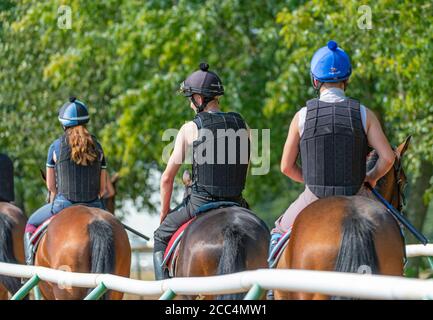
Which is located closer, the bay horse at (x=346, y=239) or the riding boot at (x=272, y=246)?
the bay horse at (x=346, y=239)

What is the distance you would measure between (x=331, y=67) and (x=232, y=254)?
1.38 meters

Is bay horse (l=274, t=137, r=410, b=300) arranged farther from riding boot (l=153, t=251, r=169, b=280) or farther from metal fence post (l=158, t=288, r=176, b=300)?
riding boot (l=153, t=251, r=169, b=280)

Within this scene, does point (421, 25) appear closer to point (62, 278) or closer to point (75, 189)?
point (75, 189)

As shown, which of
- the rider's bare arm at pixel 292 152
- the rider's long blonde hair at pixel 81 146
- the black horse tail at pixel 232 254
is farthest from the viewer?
the rider's long blonde hair at pixel 81 146

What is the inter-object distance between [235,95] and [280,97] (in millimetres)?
1353

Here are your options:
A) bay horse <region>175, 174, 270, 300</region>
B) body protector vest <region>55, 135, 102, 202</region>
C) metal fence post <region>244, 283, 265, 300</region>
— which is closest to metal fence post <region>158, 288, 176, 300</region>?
metal fence post <region>244, 283, 265, 300</region>

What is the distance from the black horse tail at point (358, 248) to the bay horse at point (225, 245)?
122 centimetres

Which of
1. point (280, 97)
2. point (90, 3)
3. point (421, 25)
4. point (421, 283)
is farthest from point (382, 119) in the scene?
point (421, 283)

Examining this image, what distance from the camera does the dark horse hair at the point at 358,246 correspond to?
6.33 meters

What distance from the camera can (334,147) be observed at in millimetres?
7246

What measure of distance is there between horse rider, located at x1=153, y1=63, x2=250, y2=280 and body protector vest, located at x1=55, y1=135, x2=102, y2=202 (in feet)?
6.57

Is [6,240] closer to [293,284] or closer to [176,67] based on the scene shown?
[293,284]

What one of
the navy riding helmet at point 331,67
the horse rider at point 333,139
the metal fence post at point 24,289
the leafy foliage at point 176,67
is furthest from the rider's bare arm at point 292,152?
the leafy foliage at point 176,67

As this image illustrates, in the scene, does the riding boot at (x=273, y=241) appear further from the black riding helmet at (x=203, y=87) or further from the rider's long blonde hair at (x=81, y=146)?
the rider's long blonde hair at (x=81, y=146)
